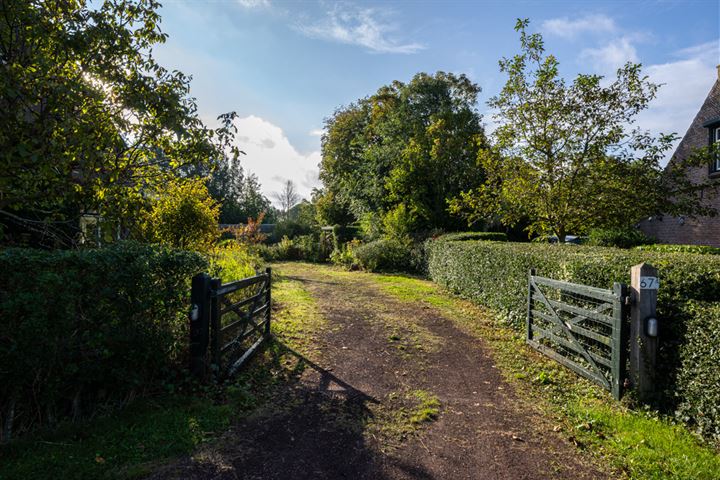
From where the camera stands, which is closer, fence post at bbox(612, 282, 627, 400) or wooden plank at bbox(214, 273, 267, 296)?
fence post at bbox(612, 282, 627, 400)

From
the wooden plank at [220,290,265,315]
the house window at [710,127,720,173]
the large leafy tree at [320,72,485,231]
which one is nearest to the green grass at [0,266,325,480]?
the wooden plank at [220,290,265,315]

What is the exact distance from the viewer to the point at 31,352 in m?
3.28

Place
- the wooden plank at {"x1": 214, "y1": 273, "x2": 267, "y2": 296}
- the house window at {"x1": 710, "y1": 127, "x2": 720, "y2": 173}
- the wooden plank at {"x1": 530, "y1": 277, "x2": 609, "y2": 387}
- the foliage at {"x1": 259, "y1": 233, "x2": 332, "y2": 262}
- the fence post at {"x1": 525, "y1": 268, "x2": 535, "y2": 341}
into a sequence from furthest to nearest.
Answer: the foliage at {"x1": 259, "y1": 233, "x2": 332, "y2": 262} < the house window at {"x1": 710, "y1": 127, "x2": 720, "y2": 173} < the fence post at {"x1": 525, "y1": 268, "x2": 535, "y2": 341} < the wooden plank at {"x1": 530, "y1": 277, "x2": 609, "y2": 387} < the wooden plank at {"x1": 214, "y1": 273, "x2": 267, "y2": 296}

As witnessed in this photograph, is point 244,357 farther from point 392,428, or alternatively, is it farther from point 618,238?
point 618,238

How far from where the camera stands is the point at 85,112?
5.04 metres

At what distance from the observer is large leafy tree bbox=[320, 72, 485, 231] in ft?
64.7

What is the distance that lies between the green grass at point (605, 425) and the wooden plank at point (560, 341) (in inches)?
12.3

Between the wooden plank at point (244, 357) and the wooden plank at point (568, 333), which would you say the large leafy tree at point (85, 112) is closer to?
the wooden plank at point (244, 357)

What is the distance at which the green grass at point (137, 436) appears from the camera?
2.98 meters

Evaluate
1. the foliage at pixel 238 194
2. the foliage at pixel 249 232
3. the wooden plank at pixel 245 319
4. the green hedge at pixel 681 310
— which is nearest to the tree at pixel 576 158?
the green hedge at pixel 681 310

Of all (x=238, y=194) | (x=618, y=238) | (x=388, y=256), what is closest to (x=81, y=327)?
(x=388, y=256)

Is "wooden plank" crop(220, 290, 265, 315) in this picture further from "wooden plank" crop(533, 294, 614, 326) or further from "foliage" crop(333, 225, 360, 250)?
"foliage" crop(333, 225, 360, 250)

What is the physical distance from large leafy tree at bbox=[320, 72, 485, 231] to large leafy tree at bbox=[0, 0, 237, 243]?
495 inches

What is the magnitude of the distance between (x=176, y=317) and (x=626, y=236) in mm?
16234
